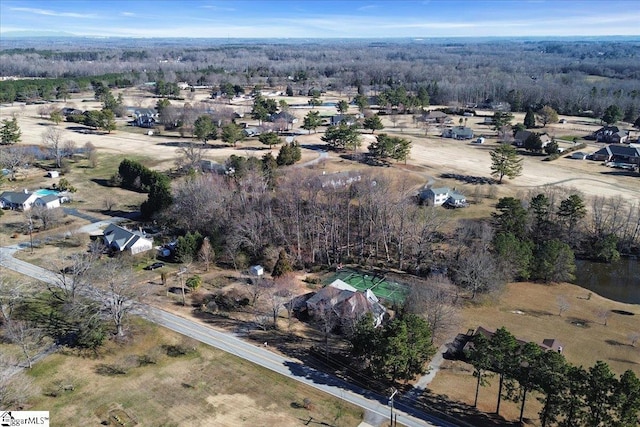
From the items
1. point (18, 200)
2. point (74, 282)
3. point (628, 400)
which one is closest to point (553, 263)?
point (628, 400)

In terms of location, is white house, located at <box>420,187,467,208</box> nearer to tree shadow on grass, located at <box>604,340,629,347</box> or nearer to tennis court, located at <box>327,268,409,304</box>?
tennis court, located at <box>327,268,409,304</box>

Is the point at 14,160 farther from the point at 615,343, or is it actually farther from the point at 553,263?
the point at 615,343

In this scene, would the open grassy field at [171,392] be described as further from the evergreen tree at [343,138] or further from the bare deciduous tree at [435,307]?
the evergreen tree at [343,138]

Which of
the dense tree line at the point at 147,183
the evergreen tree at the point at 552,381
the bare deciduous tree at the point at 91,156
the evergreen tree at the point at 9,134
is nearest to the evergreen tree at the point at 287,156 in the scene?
the dense tree line at the point at 147,183

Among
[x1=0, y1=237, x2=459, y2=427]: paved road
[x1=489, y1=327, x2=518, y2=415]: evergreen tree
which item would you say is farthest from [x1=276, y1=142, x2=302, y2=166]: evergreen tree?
[x1=489, y1=327, x2=518, y2=415]: evergreen tree

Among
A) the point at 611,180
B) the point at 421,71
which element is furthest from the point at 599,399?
the point at 421,71

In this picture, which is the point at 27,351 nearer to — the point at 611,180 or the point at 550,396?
the point at 550,396
